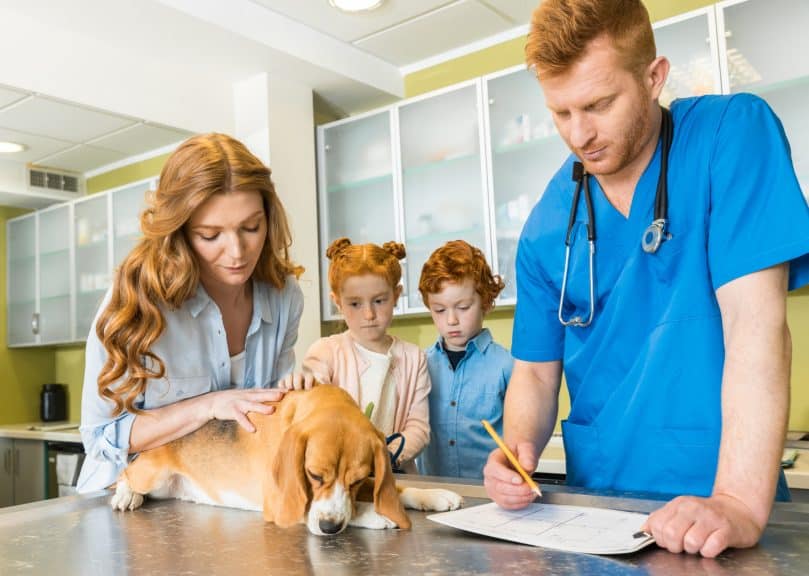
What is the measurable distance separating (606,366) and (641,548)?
427 mm

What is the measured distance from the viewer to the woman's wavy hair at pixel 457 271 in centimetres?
229

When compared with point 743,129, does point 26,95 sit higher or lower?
higher

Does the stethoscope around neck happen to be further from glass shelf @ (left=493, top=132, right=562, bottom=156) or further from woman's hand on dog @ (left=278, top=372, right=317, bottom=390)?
glass shelf @ (left=493, top=132, right=562, bottom=156)

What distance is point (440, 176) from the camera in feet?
12.2

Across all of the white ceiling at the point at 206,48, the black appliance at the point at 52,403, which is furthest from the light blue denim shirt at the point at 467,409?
the black appliance at the point at 52,403

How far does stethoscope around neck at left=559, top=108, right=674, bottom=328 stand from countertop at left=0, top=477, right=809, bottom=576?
1.06ft

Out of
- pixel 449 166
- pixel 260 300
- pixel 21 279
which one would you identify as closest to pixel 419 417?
pixel 260 300

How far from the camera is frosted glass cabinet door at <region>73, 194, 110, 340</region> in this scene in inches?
193

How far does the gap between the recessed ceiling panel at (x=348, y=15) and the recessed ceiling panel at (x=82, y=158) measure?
6.16 ft

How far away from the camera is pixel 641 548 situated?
83cm

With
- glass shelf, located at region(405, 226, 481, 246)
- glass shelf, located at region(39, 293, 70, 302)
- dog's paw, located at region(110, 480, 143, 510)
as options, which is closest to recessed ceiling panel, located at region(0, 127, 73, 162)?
glass shelf, located at region(39, 293, 70, 302)

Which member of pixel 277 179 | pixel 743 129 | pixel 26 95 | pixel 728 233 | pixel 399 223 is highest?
pixel 26 95

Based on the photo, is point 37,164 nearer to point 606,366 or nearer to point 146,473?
point 146,473

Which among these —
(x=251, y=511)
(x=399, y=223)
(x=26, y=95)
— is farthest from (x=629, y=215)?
(x=26, y=95)
